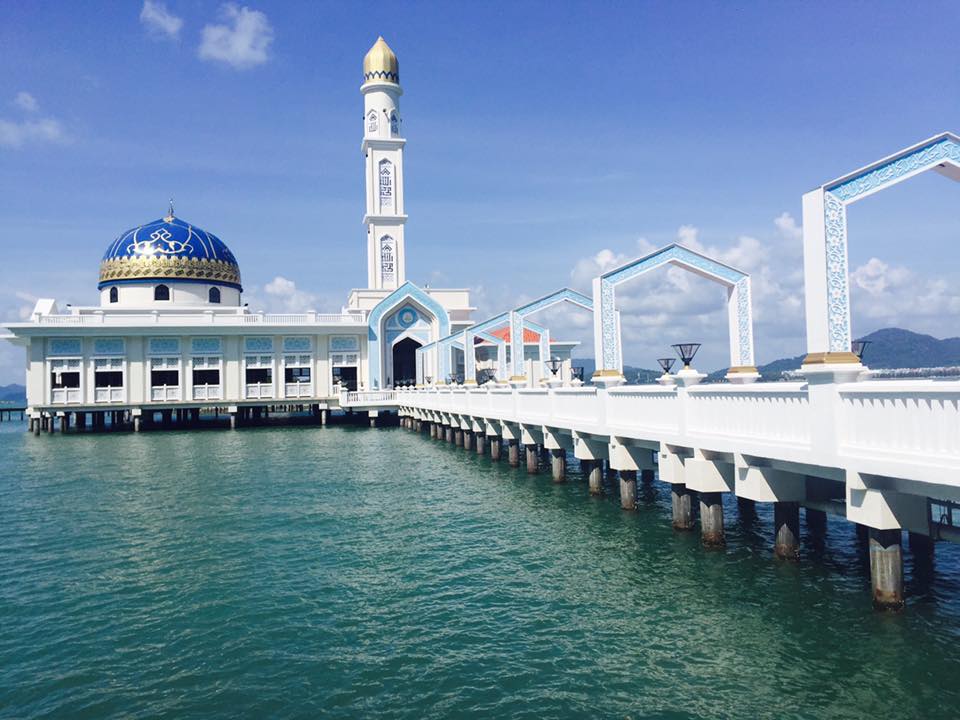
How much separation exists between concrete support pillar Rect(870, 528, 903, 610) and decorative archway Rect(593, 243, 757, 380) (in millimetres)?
5810

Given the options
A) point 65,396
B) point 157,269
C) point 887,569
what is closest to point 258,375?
point 65,396

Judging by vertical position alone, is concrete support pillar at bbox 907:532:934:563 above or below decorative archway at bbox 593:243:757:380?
below

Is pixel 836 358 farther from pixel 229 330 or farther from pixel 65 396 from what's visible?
pixel 65 396

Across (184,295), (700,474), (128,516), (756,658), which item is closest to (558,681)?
(756,658)

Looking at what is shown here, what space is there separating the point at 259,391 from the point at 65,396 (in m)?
10.5

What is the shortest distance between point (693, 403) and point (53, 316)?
135 feet

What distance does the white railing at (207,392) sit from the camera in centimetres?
4425

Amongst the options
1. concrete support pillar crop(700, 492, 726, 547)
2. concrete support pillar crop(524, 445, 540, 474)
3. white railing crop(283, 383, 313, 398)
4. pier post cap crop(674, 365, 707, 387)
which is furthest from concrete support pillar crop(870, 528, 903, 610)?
white railing crop(283, 383, 313, 398)

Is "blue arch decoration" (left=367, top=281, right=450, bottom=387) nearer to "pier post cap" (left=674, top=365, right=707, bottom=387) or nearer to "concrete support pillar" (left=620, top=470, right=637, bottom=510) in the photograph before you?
"concrete support pillar" (left=620, top=470, right=637, bottom=510)

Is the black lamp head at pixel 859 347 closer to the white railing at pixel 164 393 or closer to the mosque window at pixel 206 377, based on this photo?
the mosque window at pixel 206 377

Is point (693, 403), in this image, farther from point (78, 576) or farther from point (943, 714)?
point (78, 576)

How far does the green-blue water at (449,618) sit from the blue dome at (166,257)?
35.2 meters

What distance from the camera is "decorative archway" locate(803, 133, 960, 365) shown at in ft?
29.8

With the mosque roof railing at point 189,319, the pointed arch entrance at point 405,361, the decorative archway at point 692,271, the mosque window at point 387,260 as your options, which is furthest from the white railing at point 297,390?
the decorative archway at point 692,271
